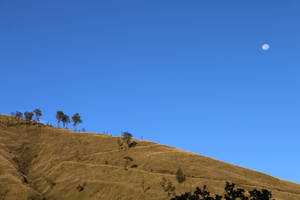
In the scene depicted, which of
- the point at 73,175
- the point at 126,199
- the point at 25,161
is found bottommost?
the point at 126,199

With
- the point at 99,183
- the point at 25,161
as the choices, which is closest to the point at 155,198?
the point at 99,183

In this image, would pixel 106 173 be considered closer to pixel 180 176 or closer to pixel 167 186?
pixel 167 186

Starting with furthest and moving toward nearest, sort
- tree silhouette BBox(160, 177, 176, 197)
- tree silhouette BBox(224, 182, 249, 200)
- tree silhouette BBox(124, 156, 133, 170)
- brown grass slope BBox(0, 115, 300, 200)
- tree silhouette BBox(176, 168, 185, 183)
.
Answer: tree silhouette BBox(124, 156, 133, 170), tree silhouette BBox(176, 168, 185, 183), brown grass slope BBox(0, 115, 300, 200), tree silhouette BBox(160, 177, 176, 197), tree silhouette BBox(224, 182, 249, 200)

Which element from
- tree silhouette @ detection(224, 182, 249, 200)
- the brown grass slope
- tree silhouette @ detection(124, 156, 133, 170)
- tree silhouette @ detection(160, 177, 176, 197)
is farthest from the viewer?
tree silhouette @ detection(124, 156, 133, 170)

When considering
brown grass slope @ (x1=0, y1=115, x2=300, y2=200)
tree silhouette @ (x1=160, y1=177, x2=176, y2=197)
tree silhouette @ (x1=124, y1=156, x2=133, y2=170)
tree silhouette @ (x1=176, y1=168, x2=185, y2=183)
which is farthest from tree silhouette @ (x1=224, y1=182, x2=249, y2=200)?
tree silhouette @ (x1=124, y1=156, x2=133, y2=170)

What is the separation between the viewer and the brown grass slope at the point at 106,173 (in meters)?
115

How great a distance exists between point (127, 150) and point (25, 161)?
2482 inches

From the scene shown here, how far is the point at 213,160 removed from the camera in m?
152

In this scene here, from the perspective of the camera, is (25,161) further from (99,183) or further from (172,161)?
(172,161)

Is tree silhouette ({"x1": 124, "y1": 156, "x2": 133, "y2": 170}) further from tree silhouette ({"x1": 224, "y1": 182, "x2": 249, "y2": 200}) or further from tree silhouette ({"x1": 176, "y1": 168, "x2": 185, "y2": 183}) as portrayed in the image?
tree silhouette ({"x1": 224, "y1": 182, "x2": 249, "y2": 200})

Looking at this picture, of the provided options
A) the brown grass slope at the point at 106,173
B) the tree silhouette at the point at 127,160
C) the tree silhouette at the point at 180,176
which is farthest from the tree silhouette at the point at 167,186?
the tree silhouette at the point at 127,160

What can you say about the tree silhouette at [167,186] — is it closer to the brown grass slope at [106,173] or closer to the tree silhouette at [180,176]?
the brown grass slope at [106,173]

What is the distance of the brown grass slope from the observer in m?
115

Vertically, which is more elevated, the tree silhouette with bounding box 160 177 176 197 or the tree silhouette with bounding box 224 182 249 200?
the tree silhouette with bounding box 160 177 176 197
